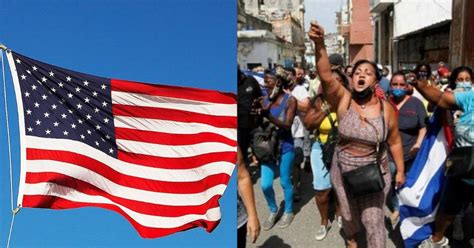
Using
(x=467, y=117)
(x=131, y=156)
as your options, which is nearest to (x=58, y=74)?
(x=131, y=156)

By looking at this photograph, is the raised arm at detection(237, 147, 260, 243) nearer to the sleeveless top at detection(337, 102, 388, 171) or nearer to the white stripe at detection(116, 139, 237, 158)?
the white stripe at detection(116, 139, 237, 158)

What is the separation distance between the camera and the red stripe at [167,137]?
3.21 metres

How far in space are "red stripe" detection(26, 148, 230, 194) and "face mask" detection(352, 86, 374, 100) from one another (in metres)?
1.03

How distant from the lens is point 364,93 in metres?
3.24

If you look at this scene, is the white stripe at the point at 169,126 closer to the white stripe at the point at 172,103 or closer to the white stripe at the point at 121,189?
the white stripe at the point at 172,103

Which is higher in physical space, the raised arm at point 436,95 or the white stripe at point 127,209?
the raised arm at point 436,95

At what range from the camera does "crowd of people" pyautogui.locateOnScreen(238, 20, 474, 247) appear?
3260 millimetres

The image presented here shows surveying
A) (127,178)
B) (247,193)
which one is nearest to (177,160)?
(127,178)

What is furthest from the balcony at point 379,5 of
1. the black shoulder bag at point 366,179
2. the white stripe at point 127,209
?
the white stripe at point 127,209

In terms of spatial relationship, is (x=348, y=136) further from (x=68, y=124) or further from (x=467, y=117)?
(x=68, y=124)

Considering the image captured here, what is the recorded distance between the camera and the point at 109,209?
3209 mm

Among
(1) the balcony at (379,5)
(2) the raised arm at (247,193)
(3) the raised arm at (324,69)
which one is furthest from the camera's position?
(1) the balcony at (379,5)

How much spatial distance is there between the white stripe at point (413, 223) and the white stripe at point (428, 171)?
0.13 meters

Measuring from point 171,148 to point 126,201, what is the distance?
47cm
